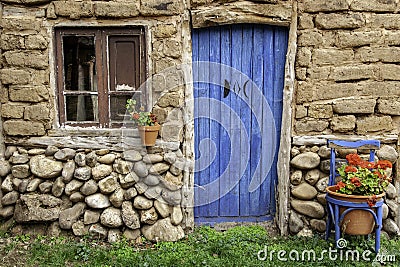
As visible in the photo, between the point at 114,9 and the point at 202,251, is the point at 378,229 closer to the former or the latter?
the point at 202,251

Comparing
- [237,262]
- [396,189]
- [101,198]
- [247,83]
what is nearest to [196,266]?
[237,262]

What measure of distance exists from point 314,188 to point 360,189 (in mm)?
629

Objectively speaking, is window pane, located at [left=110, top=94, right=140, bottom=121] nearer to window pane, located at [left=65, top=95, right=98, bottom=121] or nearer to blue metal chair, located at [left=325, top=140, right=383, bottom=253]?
window pane, located at [left=65, top=95, right=98, bottom=121]

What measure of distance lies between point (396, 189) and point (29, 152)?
4.05m

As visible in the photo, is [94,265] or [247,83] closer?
[94,265]

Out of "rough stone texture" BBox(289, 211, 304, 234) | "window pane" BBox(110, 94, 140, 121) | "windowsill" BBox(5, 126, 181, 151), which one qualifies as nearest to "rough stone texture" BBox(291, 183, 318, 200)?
"rough stone texture" BBox(289, 211, 304, 234)

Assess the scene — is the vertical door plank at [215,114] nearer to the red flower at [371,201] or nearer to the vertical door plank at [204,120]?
the vertical door plank at [204,120]

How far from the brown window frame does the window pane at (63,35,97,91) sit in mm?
50

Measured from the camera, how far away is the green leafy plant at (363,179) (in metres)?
3.71

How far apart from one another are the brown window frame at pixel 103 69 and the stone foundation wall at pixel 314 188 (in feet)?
6.02

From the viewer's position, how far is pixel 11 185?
4.26 m

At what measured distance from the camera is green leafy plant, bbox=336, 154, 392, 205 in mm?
3715

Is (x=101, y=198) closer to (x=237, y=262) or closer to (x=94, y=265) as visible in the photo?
(x=94, y=265)

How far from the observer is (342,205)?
3709 mm
